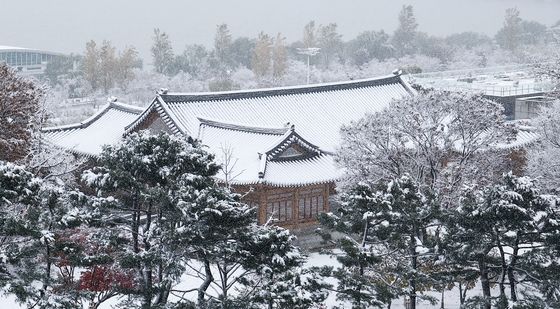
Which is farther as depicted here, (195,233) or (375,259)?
(375,259)

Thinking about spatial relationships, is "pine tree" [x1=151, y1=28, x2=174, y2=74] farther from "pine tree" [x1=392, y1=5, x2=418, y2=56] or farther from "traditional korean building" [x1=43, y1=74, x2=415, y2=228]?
"traditional korean building" [x1=43, y1=74, x2=415, y2=228]

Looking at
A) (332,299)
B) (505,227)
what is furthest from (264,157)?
(505,227)

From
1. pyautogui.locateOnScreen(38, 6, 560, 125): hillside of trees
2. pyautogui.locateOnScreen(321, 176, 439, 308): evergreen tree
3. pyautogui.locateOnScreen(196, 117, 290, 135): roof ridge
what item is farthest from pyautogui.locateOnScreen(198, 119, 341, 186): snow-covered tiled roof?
pyautogui.locateOnScreen(38, 6, 560, 125): hillside of trees

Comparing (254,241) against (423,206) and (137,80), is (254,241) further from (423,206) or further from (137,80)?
(137,80)

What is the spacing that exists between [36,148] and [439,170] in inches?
458

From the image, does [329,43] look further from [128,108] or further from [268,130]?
[268,130]

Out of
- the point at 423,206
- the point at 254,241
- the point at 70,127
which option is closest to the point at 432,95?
the point at 423,206

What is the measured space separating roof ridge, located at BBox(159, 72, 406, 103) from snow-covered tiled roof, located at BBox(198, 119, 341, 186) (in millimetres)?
2144

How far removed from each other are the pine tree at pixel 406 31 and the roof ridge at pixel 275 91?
66.4 meters

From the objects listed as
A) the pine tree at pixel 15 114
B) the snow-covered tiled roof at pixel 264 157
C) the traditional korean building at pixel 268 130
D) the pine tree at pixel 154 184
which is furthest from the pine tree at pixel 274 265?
the snow-covered tiled roof at pixel 264 157

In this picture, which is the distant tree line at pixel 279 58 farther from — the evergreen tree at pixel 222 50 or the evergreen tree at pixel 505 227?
the evergreen tree at pixel 505 227

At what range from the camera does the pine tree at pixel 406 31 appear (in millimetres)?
98562

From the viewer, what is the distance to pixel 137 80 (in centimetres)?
6919

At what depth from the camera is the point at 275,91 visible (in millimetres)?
30031
